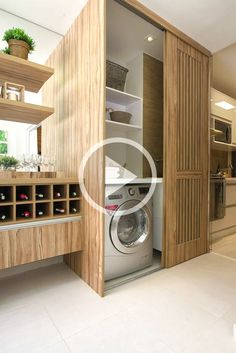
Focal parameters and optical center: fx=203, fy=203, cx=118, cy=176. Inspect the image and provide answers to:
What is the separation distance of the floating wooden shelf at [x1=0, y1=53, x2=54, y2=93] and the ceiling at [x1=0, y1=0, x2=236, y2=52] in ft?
1.78

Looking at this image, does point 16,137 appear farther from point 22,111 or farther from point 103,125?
point 103,125

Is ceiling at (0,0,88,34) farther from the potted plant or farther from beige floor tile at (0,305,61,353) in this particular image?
beige floor tile at (0,305,61,353)

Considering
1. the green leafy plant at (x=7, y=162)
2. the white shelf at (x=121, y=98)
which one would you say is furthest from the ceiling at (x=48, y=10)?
the green leafy plant at (x=7, y=162)

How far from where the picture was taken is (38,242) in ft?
4.86

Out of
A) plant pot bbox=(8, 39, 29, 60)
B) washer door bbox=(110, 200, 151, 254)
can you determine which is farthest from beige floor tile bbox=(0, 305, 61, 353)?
plant pot bbox=(8, 39, 29, 60)

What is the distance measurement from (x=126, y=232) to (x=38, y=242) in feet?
2.57

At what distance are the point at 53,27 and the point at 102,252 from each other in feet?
6.79

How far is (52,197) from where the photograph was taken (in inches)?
61.4

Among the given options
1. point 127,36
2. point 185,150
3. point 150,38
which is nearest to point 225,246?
point 185,150

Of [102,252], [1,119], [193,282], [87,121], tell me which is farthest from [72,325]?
[1,119]

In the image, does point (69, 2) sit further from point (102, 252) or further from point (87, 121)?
point (102, 252)

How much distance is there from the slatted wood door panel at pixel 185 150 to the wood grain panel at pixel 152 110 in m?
0.41

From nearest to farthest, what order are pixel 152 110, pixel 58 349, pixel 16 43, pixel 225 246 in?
pixel 58 349 → pixel 16 43 → pixel 152 110 → pixel 225 246

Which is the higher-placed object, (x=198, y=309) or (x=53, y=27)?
(x=53, y=27)
